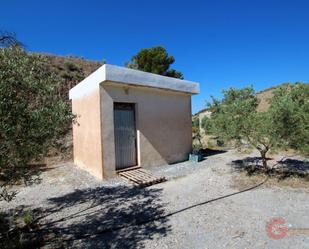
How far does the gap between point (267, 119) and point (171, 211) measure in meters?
3.70

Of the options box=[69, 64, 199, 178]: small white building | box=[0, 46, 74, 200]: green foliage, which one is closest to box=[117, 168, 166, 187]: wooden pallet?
box=[69, 64, 199, 178]: small white building

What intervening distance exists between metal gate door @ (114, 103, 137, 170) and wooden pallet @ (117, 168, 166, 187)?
452 millimetres

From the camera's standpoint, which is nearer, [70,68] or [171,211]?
[171,211]

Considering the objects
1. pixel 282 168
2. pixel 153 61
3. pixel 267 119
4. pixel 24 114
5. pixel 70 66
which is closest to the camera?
pixel 24 114

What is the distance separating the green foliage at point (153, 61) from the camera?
19703 millimetres

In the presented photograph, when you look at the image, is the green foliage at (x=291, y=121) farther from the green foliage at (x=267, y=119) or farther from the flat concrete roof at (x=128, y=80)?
the flat concrete roof at (x=128, y=80)

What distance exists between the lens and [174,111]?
358 inches

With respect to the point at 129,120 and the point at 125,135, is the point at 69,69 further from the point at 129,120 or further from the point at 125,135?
the point at 125,135

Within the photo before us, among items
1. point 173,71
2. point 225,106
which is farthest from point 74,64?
point 225,106

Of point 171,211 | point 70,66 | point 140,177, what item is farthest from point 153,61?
point 171,211

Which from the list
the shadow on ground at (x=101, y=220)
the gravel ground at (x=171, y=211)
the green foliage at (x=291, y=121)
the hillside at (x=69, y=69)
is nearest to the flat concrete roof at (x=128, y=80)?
the gravel ground at (x=171, y=211)

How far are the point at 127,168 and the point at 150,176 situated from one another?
3.79 feet

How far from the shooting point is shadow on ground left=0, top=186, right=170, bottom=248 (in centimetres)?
339

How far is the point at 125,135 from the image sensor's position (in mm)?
7508
